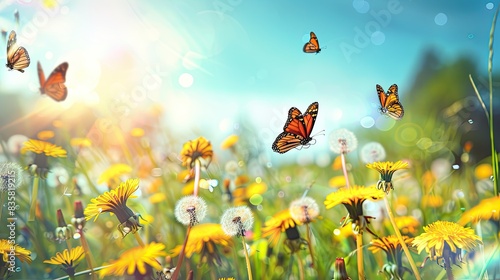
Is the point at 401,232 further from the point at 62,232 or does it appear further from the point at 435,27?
the point at 62,232

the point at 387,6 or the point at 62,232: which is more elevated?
the point at 387,6

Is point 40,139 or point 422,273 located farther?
point 40,139

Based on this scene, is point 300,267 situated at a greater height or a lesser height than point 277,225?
lesser

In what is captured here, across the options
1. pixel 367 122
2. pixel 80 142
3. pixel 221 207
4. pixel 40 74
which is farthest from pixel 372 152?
pixel 40 74

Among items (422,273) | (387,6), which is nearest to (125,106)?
(387,6)

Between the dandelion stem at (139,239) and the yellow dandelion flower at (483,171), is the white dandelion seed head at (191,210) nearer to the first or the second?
the dandelion stem at (139,239)

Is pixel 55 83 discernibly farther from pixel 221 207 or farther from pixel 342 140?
pixel 342 140

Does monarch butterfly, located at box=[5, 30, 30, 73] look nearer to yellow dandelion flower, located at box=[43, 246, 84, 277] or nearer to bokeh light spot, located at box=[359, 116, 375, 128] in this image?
yellow dandelion flower, located at box=[43, 246, 84, 277]

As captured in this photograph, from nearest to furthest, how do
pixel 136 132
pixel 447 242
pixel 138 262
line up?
pixel 447 242, pixel 138 262, pixel 136 132
